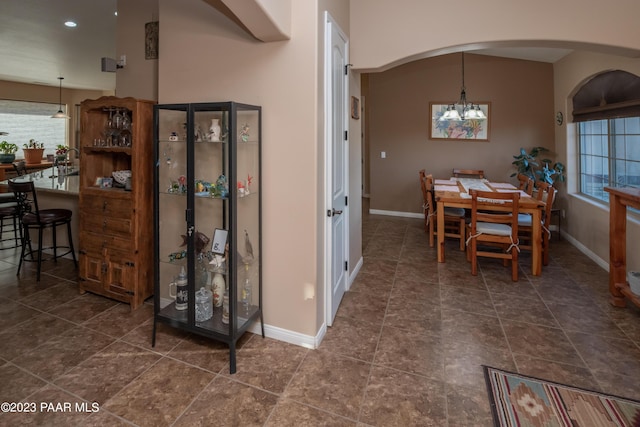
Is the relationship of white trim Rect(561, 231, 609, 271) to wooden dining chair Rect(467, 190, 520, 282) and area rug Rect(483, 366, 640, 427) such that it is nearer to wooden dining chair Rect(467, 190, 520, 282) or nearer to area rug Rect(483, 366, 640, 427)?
wooden dining chair Rect(467, 190, 520, 282)

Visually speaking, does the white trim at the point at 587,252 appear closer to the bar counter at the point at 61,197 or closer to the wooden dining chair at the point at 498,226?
the wooden dining chair at the point at 498,226

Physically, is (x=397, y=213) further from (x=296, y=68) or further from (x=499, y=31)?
(x=296, y=68)

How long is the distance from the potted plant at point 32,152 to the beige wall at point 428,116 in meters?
7.91

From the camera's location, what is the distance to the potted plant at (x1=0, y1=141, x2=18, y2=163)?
7.80 metres

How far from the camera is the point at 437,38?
3.20m

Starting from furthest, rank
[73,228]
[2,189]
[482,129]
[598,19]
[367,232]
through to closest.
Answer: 1. [2,189]
2. [482,129]
3. [367,232]
4. [73,228]
5. [598,19]

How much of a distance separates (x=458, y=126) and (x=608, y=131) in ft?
7.65

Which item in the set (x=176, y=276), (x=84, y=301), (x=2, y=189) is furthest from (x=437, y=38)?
(x=2, y=189)

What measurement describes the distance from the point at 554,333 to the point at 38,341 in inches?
146

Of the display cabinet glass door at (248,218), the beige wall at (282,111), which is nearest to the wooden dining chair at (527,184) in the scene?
the beige wall at (282,111)

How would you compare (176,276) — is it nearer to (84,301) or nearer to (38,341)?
(38,341)

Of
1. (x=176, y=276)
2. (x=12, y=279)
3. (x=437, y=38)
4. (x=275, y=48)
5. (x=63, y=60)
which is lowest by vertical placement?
(x=12, y=279)

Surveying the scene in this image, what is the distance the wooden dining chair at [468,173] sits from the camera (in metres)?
5.96

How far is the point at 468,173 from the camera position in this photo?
19.7ft
